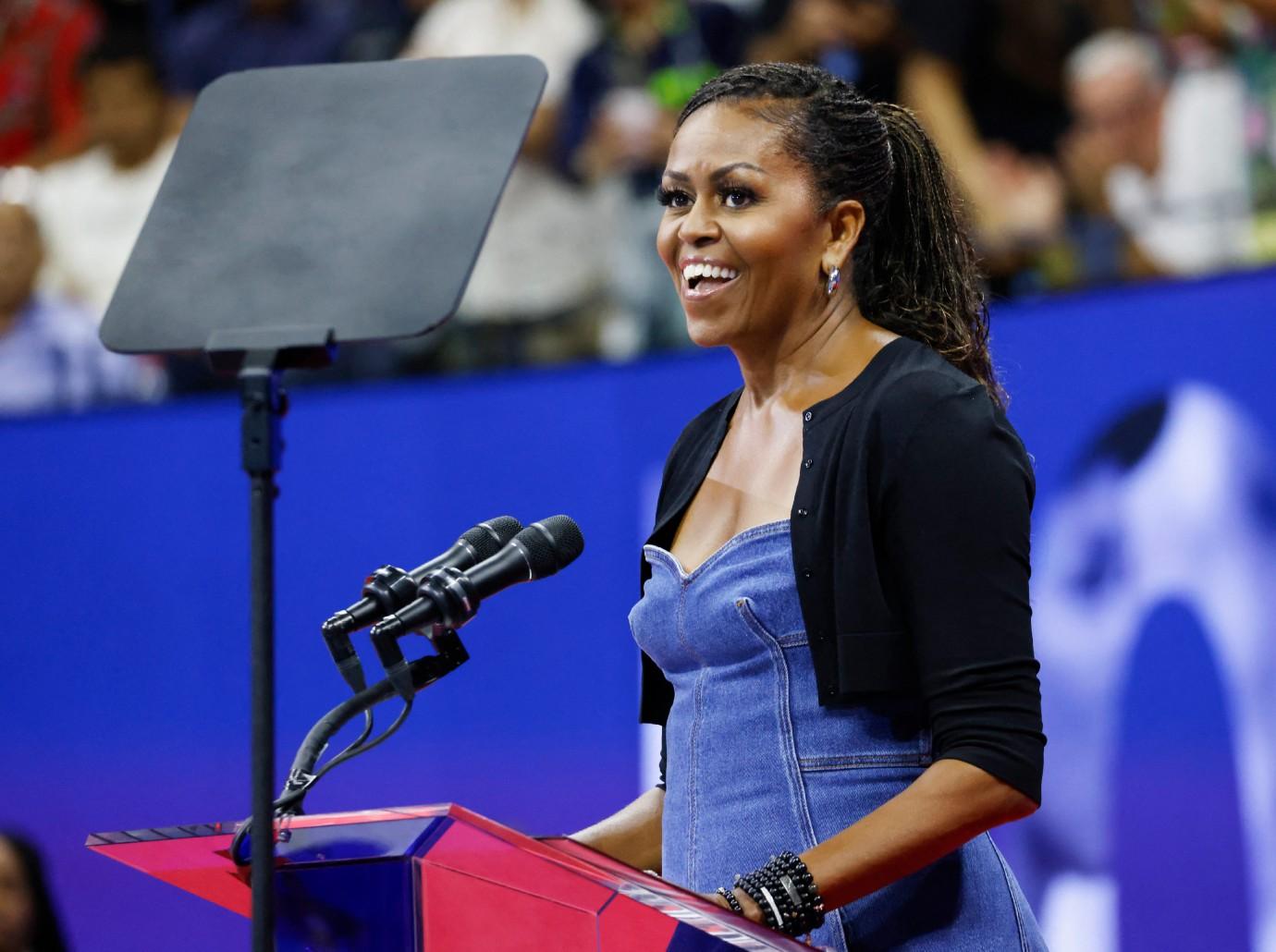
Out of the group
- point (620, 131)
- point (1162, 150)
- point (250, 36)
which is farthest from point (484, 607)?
point (250, 36)

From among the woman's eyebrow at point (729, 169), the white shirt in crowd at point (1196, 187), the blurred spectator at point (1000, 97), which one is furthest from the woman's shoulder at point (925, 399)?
the blurred spectator at point (1000, 97)

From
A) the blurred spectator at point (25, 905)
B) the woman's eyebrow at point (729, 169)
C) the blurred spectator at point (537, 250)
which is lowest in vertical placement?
the blurred spectator at point (25, 905)

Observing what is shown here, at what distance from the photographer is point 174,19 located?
15.1 ft

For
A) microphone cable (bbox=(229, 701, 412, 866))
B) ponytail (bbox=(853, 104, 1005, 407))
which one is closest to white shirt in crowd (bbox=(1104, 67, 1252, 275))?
ponytail (bbox=(853, 104, 1005, 407))

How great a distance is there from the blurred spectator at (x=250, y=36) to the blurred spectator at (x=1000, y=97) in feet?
5.09

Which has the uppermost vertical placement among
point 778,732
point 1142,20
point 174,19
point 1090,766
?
point 174,19

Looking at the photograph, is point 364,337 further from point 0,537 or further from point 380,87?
point 0,537

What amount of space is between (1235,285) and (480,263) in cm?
170

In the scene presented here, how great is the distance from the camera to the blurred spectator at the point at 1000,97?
323 centimetres

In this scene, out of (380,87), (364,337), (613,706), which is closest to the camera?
(364,337)

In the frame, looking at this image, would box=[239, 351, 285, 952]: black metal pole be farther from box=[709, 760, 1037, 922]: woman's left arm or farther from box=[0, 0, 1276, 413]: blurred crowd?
box=[0, 0, 1276, 413]: blurred crowd

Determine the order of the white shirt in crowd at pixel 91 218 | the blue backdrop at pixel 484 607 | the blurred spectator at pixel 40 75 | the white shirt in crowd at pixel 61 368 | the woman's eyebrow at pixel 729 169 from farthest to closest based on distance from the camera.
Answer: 1. the blurred spectator at pixel 40 75
2. the white shirt in crowd at pixel 91 218
3. the white shirt in crowd at pixel 61 368
4. the blue backdrop at pixel 484 607
5. the woman's eyebrow at pixel 729 169

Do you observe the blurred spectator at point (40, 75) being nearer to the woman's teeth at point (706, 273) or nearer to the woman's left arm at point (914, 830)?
the woman's teeth at point (706, 273)

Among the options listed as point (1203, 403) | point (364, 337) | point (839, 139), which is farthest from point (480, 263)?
point (364, 337)
